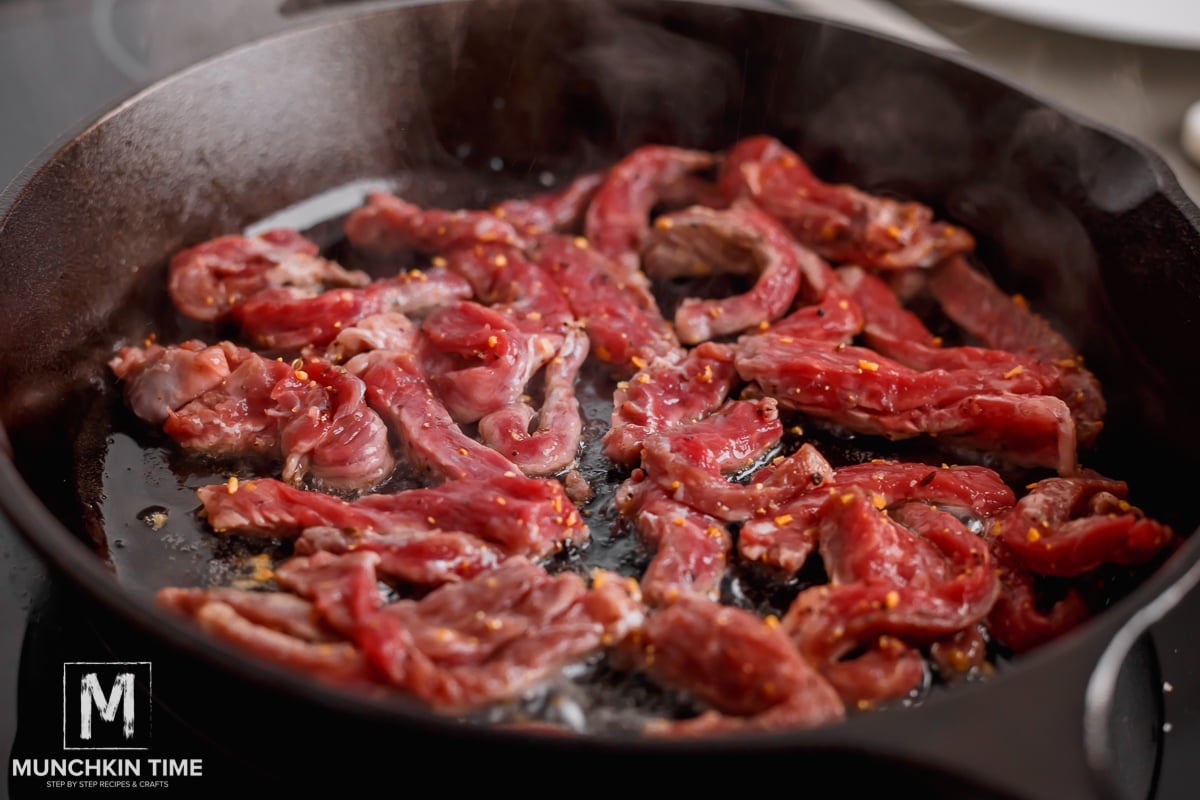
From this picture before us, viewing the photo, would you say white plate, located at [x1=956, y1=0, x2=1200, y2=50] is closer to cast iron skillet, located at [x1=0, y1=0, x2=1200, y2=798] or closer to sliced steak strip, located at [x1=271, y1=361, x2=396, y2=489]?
cast iron skillet, located at [x1=0, y1=0, x2=1200, y2=798]

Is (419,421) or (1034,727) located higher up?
(1034,727)

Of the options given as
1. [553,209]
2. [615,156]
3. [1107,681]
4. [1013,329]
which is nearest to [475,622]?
[1107,681]

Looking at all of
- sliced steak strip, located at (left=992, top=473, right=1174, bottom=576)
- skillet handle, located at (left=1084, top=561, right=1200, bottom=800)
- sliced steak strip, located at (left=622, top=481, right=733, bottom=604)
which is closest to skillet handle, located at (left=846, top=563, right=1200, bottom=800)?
skillet handle, located at (left=1084, top=561, right=1200, bottom=800)

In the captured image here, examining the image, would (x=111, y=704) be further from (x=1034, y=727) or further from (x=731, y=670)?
(x=1034, y=727)

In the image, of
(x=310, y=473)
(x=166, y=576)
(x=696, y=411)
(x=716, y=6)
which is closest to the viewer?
(x=166, y=576)

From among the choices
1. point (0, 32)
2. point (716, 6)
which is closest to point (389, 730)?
point (716, 6)

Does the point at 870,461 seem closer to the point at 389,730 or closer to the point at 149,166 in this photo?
the point at 389,730

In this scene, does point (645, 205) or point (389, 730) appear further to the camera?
point (645, 205)
